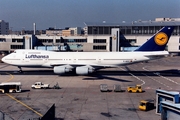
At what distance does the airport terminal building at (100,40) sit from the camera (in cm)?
10700

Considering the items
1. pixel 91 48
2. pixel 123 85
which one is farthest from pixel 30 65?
pixel 91 48

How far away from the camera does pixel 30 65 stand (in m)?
56.5

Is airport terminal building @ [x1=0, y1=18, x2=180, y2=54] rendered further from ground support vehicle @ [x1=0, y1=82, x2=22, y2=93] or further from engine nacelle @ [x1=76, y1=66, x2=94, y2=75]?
ground support vehicle @ [x1=0, y1=82, x2=22, y2=93]

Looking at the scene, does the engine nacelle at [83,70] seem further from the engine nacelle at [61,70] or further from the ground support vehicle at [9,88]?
the ground support vehicle at [9,88]

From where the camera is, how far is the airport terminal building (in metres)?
107

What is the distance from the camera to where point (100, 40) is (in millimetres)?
111188

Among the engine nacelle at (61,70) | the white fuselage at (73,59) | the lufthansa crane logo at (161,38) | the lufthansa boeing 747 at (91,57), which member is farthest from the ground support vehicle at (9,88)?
the lufthansa crane logo at (161,38)

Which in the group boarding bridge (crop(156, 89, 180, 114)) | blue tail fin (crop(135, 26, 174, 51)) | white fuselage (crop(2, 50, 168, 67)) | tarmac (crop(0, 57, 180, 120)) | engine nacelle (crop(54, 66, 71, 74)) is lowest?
tarmac (crop(0, 57, 180, 120))

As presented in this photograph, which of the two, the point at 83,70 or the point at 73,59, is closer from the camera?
the point at 83,70

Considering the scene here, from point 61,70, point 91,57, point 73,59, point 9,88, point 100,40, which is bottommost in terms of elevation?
point 9,88

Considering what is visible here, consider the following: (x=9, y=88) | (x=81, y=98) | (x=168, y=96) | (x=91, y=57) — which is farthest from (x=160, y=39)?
(x=9, y=88)

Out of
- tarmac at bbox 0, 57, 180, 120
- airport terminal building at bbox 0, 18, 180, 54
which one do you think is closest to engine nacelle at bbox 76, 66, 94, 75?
tarmac at bbox 0, 57, 180, 120

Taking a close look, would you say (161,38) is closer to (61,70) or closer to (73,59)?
(73,59)

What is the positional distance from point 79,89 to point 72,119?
15395mm
